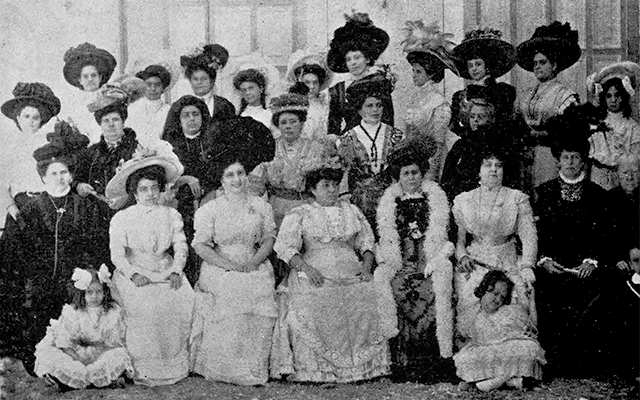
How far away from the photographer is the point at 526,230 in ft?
16.0

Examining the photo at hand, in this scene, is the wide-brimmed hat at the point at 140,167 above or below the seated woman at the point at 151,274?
above

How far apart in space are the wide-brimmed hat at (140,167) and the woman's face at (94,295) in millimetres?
553

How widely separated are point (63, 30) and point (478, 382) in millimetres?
3225

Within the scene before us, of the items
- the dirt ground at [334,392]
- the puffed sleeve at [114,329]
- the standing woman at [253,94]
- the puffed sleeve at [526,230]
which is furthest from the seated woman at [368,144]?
the puffed sleeve at [114,329]

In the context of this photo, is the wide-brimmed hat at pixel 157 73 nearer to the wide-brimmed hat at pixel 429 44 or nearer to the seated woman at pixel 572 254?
the wide-brimmed hat at pixel 429 44

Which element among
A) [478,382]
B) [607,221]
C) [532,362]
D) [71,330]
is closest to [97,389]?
[71,330]

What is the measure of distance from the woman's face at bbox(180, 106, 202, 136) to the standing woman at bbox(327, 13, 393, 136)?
0.82 m

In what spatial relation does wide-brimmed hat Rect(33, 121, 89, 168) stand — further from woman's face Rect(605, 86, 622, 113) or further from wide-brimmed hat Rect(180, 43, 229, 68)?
woman's face Rect(605, 86, 622, 113)

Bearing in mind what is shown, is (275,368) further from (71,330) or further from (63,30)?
(63,30)

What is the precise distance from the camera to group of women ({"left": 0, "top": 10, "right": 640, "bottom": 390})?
4730 mm

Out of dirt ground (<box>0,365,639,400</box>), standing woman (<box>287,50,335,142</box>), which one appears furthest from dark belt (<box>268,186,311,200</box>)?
dirt ground (<box>0,365,639,400</box>)

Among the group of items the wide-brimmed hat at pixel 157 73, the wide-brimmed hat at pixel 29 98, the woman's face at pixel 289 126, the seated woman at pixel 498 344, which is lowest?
the seated woman at pixel 498 344

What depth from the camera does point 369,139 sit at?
513 cm

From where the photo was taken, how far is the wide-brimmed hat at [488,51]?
5176 millimetres
